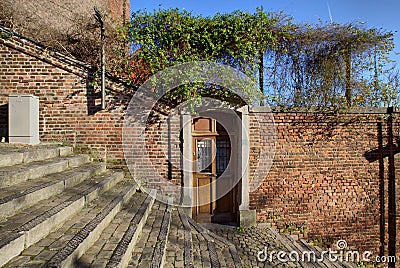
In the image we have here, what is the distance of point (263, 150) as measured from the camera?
6.55 metres

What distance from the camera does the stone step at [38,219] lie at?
7.37ft

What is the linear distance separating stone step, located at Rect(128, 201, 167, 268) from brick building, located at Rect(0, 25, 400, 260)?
1.57m

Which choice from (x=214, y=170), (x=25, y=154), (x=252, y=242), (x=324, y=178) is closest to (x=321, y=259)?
(x=252, y=242)

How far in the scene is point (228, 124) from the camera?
22.4 ft

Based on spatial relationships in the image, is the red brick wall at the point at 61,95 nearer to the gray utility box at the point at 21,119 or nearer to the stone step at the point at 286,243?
the gray utility box at the point at 21,119

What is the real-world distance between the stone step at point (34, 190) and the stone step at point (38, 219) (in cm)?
6

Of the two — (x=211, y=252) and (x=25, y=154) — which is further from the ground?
(x=25, y=154)

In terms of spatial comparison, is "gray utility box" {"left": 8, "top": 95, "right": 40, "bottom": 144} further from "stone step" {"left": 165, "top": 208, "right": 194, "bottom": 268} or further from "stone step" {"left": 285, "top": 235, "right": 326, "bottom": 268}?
"stone step" {"left": 285, "top": 235, "right": 326, "bottom": 268}

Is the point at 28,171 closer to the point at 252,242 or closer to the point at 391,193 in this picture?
the point at 252,242

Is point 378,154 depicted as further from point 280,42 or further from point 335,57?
point 280,42

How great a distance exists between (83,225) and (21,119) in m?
3.41

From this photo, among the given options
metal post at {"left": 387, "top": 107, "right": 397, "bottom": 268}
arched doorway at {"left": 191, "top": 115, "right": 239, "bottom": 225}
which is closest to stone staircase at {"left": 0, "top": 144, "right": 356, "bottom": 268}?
arched doorway at {"left": 191, "top": 115, "right": 239, "bottom": 225}

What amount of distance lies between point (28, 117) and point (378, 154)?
7.21 metres

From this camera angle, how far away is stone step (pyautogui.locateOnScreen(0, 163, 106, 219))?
2.75m
